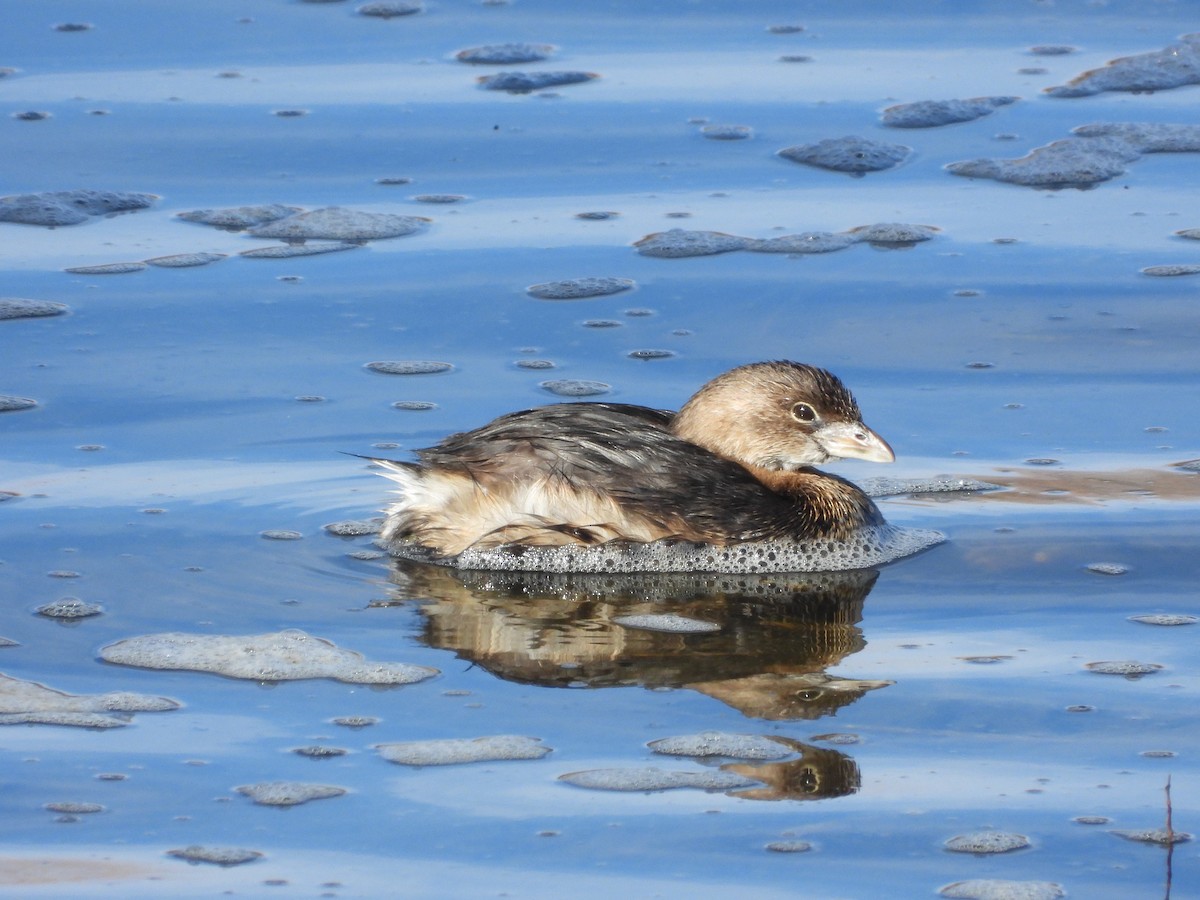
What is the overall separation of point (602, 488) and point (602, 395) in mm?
1504

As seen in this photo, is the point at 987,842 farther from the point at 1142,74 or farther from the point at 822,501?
the point at 1142,74

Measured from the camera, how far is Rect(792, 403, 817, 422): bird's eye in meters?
7.84

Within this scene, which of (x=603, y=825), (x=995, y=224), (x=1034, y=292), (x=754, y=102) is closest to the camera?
(x=603, y=825)

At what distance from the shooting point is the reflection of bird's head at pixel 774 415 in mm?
7801

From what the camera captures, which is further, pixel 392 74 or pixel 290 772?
pixel 392 74

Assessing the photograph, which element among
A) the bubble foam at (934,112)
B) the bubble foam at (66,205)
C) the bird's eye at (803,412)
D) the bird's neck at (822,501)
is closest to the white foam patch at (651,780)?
the bird's neck at (822,501)

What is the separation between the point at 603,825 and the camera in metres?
5.06

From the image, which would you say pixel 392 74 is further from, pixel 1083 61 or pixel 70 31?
pixel 1083 61

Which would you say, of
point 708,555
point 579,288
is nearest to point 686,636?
point 708,555

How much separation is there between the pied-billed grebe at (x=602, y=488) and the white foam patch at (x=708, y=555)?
0.03 m

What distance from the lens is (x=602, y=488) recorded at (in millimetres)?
7395

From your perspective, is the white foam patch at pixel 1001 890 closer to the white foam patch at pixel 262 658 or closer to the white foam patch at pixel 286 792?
the white foam patch at pixel 286 792

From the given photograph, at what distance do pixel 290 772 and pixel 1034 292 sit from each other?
5.65m

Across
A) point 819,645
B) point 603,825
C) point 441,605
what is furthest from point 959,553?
point 603,825
